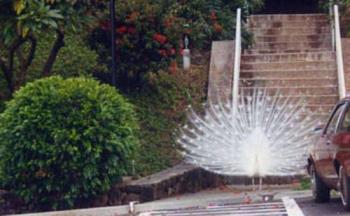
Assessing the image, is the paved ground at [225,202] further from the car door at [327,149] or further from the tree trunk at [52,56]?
the tree trunk at [52,56]

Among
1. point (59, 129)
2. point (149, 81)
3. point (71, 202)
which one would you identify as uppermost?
point (149, 81)

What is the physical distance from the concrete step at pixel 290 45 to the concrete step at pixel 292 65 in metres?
1.39

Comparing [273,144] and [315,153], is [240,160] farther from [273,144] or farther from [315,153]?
[315,153]

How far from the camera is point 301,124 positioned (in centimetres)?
1464

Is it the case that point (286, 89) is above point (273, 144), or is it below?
above

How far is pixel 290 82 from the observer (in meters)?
18.3

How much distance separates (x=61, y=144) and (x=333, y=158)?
3630 millimetres

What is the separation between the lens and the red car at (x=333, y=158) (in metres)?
10.9

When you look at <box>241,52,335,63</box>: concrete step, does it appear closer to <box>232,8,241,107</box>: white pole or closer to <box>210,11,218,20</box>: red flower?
<box>232,8,241,107</box>: white pole

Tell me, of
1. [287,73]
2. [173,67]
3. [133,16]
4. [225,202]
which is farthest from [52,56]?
[287,73]

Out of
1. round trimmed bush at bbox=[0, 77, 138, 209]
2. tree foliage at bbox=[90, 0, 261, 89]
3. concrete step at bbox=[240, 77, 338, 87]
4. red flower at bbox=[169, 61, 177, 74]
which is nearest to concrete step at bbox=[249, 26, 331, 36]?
concrete step at bbox=[240, 77, 338, 87]

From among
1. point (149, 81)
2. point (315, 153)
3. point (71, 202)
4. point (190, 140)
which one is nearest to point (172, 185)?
point (190, 140)

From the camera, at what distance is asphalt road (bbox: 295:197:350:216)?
1158 cm

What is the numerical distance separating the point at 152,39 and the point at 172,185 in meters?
3.35
